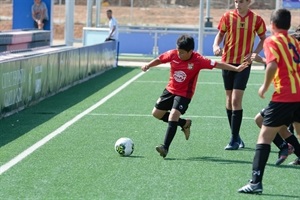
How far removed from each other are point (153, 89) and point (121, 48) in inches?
659

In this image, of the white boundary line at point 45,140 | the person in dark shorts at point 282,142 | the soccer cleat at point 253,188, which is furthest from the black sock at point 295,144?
the white boundary line at point 45,140

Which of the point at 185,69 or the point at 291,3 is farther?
the point at 291,3

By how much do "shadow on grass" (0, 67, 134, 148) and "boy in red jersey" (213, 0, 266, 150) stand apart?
2.95m

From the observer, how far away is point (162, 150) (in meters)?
10.7

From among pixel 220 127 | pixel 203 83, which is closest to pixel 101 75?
pixel 203 83

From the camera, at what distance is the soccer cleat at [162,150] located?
421 inches

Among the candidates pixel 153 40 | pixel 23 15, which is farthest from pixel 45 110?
pixel 153 40

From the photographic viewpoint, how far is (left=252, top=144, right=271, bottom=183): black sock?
875 cm

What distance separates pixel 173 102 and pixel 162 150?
0.80 m

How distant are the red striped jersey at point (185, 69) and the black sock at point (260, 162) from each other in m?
2.40

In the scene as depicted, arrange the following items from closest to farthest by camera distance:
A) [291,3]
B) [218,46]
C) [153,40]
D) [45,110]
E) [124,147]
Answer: [124,147] < [218,46] < [45,110] < [291,3] < [153,40]

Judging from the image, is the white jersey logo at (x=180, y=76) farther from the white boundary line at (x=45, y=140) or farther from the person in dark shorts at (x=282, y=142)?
the white boundary line at (x=45, y=140)

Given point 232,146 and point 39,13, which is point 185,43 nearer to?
point 232,146

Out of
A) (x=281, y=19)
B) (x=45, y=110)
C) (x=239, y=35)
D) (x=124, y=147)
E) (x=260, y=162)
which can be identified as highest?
(x=281, y=19)
